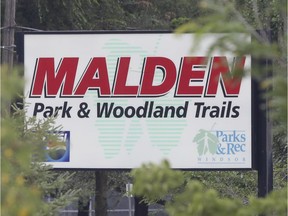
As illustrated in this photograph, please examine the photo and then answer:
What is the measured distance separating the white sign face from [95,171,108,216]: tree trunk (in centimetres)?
831

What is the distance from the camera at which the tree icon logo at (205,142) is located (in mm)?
12180

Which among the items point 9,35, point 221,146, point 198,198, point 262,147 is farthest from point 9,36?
point 198,198

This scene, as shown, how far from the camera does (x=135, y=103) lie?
12.4 meters

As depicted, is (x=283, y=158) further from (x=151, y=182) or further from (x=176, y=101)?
(x=151, y=182)

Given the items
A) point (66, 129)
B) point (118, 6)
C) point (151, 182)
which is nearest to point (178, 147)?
point (66, 129)

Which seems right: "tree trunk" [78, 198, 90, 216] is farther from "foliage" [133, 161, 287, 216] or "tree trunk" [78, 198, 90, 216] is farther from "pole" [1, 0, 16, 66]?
"foliage" [133, 161, 287, 216]

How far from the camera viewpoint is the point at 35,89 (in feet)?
40.9

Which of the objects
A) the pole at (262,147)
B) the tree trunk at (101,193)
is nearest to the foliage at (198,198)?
the pole at (262,147)

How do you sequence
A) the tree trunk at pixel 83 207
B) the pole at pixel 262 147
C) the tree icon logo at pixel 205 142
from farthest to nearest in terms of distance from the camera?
1. the tree trunk at pixel 83 207
2. the tree icon logo at pixel 205 142
3. the pole at pixel 262 147

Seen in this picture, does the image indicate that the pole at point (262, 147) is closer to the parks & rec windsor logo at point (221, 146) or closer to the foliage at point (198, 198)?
the parks & rec windsor logo at point (221, 146)

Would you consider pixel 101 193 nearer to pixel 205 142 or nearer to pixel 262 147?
pixel 205 142

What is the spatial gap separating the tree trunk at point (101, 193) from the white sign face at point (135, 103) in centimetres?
831

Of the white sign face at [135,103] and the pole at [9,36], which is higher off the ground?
the pole at [9,36]

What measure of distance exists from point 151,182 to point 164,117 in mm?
7331
